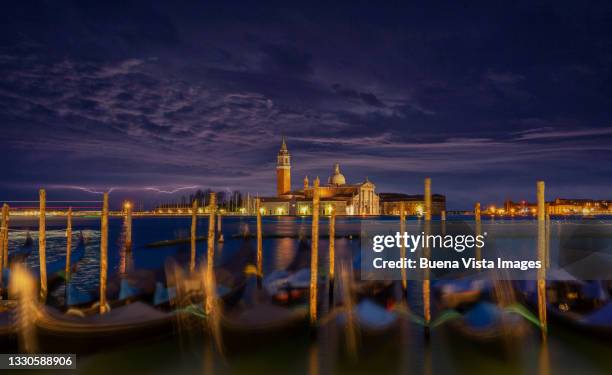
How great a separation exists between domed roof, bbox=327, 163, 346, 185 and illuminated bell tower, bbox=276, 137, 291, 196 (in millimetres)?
8227

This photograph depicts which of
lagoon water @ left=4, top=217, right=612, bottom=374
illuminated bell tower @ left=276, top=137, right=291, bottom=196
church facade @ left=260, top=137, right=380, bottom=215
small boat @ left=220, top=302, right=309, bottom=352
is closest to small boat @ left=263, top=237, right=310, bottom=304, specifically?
small boat @ left=220, top=302, right=309, bottom=352

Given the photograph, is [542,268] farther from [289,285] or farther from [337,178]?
[337,178]

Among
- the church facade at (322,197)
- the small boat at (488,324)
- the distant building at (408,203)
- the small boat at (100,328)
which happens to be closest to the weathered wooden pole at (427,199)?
the small boat at (488,324)

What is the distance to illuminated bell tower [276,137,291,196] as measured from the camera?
3656 inches

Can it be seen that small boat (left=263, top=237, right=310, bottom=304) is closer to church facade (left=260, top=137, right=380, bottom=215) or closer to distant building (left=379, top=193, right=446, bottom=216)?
church facade (left=260, top=137, right=380, bottom=215)

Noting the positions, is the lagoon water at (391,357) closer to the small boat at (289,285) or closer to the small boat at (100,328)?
the small boat at (100,328)

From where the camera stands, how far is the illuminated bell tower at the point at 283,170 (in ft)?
305

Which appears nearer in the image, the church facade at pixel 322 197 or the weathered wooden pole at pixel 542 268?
the weathered wooden pole at pixel 542 268

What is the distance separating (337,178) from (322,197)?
8.76 meters

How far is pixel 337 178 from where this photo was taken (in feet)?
308

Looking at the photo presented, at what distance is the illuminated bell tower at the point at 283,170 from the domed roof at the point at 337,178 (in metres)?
8.23

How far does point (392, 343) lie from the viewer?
8.16 m

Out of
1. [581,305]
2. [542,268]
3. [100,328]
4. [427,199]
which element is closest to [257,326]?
[100,328]

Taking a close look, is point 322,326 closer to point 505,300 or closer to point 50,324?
point 505,300
